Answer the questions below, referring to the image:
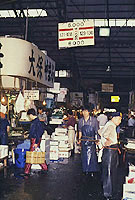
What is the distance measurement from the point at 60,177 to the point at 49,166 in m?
1.57

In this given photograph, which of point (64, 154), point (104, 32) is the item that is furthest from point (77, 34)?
point (104, 32)

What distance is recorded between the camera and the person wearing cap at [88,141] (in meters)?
8.59

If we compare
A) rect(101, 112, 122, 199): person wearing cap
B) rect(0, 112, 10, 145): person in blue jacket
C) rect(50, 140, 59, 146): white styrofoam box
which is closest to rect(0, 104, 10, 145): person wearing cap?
rect(0, 112, 10, 145): person in blue jacket

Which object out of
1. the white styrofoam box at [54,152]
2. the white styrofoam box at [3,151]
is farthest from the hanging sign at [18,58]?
the white styrofoam box at [54,152]

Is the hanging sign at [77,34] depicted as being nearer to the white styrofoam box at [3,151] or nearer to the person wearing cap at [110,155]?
the person wearing cap at [110,155]

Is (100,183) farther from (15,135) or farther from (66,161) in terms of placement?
(15,135)

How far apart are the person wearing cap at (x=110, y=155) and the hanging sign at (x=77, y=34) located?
10.1ft

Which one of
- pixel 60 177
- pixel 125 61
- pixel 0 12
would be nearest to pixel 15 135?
pixel 60 177

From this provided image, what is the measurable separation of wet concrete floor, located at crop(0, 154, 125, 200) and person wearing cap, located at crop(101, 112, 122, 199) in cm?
31

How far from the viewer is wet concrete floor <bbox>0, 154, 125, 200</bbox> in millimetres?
6660

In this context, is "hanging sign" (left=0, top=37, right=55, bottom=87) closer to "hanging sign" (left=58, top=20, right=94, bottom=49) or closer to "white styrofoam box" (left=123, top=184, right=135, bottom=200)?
"hanging sign" (left=58, top=20, right=94, bottom=49)

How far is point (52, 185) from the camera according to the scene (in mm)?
7578

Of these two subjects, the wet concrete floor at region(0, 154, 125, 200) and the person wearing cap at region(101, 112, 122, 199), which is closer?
the person wearing cap at region(101, 112, 122, 199)

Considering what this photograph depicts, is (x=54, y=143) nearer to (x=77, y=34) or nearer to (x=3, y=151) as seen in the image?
(x=3, y=151)
